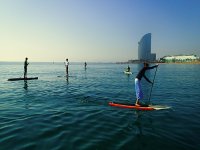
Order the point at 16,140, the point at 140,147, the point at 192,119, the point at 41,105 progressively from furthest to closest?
the point at 41,105, the point at 192,119, the point at 16,140, the point at 140,147

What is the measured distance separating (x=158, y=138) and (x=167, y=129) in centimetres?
128

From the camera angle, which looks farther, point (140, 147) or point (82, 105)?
point (82, 105)

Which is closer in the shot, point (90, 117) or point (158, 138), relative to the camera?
point (158, 138)

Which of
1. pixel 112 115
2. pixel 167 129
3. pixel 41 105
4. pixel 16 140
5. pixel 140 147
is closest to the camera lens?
pixel 140 147

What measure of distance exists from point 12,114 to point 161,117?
8226mm

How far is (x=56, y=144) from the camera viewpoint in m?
7.35

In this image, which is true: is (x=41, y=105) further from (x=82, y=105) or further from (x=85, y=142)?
(x=85, y=142)

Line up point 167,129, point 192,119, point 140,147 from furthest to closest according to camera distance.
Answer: point 192,119 → point 167,129 → point 140,147

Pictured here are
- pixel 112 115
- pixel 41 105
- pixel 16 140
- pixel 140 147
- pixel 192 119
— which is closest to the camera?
pixel 140 147

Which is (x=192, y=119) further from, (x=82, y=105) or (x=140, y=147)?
(x=82, y=105)

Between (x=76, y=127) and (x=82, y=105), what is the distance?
15.5 ft

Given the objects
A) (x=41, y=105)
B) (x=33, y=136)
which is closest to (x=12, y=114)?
Answer: (x=41, y=105)

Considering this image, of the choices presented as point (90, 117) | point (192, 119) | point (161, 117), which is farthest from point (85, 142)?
point (192, 119)

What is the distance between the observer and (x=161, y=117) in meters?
11.1
